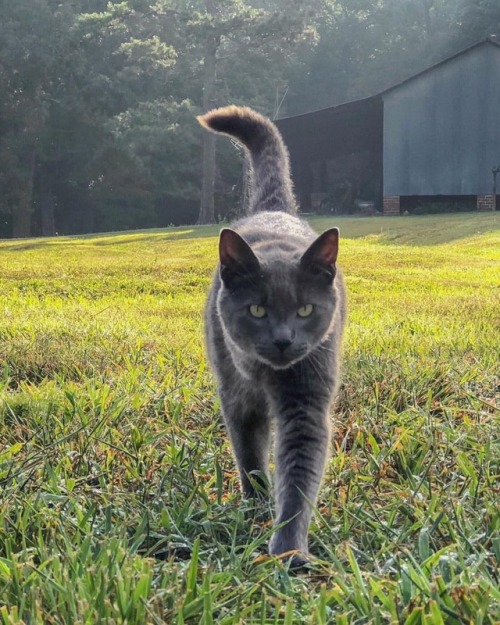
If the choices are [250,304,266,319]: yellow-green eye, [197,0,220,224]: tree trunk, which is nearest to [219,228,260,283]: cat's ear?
[250,304,266,319]: yellow-green eye

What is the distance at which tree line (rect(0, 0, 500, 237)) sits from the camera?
949 inches

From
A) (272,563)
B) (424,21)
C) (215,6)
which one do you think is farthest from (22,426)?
(424,21)

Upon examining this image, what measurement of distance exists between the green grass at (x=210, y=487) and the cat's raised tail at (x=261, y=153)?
0.78 metres

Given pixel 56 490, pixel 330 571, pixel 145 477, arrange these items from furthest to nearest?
pixel 145 477, pixel 56 490, pixel 330 571

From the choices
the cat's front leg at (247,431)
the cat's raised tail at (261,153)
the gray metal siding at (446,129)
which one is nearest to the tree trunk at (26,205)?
the gray metal siding at (446,129)

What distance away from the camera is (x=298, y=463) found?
2.08 m

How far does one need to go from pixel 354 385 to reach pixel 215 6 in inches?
970

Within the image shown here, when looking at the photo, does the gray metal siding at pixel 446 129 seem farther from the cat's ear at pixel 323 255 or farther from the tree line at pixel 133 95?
the cat's ear at pixel 323 255

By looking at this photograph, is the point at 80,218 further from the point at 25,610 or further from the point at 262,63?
the point at 25,610

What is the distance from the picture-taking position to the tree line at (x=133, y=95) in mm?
24094

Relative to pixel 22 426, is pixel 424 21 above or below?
above

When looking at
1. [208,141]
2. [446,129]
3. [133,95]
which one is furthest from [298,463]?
[133,95]

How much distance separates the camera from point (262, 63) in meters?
26.3

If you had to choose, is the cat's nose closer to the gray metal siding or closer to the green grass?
the green grass
